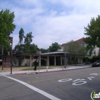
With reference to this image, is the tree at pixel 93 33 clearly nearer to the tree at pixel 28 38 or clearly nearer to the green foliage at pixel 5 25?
the green foliage at pixel 5 25

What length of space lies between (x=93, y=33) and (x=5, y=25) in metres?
28.8

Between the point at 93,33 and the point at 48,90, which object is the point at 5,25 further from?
the point at 93,33

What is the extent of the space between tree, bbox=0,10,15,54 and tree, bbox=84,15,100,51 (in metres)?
25.5

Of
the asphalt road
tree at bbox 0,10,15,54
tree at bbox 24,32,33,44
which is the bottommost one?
the asphalt road

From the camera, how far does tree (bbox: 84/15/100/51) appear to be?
52.3m

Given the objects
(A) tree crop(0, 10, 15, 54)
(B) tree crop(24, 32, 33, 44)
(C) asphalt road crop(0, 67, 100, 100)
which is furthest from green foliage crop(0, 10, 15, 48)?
(B) tree crop(24, 32, 33, 44)

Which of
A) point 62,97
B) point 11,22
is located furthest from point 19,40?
point 62,97

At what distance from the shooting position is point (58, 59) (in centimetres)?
5638

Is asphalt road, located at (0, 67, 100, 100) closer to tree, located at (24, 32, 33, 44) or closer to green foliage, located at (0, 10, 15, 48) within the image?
green foliage, located at (0, 10, 15, 48)

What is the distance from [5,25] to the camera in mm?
29891

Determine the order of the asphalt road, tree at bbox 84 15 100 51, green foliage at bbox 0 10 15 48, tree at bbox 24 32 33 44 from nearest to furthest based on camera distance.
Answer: the asphalt road → green foliage at bbox 0 10 15 48 → tree at bbox 84 15 100 51 → tree at bbox 24 32 33 44

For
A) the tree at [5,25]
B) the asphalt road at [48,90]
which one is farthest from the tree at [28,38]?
the asphalt road at [48,90]

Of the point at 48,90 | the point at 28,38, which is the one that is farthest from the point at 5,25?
the point at 28,38

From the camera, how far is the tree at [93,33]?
172 feet
